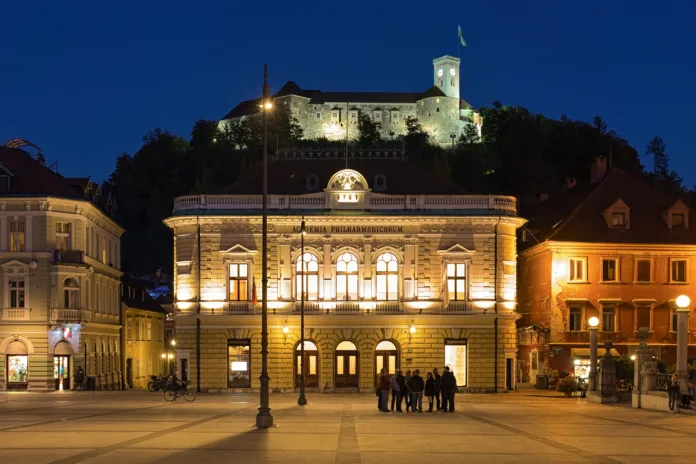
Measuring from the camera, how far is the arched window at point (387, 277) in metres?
62.6

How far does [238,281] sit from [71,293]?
10.8 m

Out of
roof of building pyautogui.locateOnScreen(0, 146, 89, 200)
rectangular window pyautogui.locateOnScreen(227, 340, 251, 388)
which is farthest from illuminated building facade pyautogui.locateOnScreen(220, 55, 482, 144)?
rectangular window pyautogui.locateOnScreen(227, 340, 251, 388)

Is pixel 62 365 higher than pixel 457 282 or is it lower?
lower

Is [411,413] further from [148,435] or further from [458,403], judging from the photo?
[148,435]

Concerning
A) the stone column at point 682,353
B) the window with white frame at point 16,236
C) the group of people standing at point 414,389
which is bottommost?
the group of people standing at point 414,389

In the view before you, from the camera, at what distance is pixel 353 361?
6228cm

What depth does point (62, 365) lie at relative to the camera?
216ft

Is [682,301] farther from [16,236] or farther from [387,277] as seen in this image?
[16,236]

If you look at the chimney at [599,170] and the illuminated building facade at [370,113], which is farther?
the illuminated building facade at [370,113]

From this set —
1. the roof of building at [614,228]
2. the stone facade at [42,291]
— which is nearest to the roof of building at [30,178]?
the stone facade at [42,291]

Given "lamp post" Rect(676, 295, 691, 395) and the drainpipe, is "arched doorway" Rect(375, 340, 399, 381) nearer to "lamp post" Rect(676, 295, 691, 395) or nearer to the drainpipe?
the drainpipe

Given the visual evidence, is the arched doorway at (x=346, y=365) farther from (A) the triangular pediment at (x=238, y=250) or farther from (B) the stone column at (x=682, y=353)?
(B) the stone column at (x=682, y=353)

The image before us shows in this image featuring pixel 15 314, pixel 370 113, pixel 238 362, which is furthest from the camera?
pixel 370 113

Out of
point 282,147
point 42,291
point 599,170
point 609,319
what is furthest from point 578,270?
point 282,147
